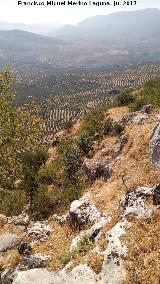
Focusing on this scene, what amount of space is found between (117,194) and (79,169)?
30.9m

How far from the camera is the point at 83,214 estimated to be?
23.5 m

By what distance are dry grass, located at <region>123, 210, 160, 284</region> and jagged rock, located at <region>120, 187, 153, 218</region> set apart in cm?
56

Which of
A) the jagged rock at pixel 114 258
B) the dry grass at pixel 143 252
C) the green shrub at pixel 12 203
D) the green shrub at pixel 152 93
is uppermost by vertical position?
the dry grass at pixel 143 252

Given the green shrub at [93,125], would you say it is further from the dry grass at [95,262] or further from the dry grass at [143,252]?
the dry grass at [95,262]

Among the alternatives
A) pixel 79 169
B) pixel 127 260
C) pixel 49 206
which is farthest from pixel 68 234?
pixel 79 169

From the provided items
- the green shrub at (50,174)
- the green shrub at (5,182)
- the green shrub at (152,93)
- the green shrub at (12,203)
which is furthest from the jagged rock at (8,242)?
the green shrub at (152,93)

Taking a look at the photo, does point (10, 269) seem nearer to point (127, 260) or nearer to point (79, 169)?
point (127, 260)

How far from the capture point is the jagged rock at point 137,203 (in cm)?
1856

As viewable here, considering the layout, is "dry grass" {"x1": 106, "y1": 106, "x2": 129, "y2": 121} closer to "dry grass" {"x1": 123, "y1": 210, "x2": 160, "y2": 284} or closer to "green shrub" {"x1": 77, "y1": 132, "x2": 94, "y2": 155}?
"green shrub" {"x1": 77, "y1": 132, "x2": 94, "y2": 155}

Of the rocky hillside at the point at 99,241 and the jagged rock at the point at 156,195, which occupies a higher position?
the jagged rock at the point at 156,195

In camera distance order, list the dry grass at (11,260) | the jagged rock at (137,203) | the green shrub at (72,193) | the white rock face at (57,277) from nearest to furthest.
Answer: the white rock face at (57,277), the jagged rock at (137,203), the dry grass at (11,260), the green shrub at (72,193)

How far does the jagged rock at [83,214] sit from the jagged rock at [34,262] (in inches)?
160

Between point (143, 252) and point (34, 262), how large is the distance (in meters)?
5.40

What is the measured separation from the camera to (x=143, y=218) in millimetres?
18125
